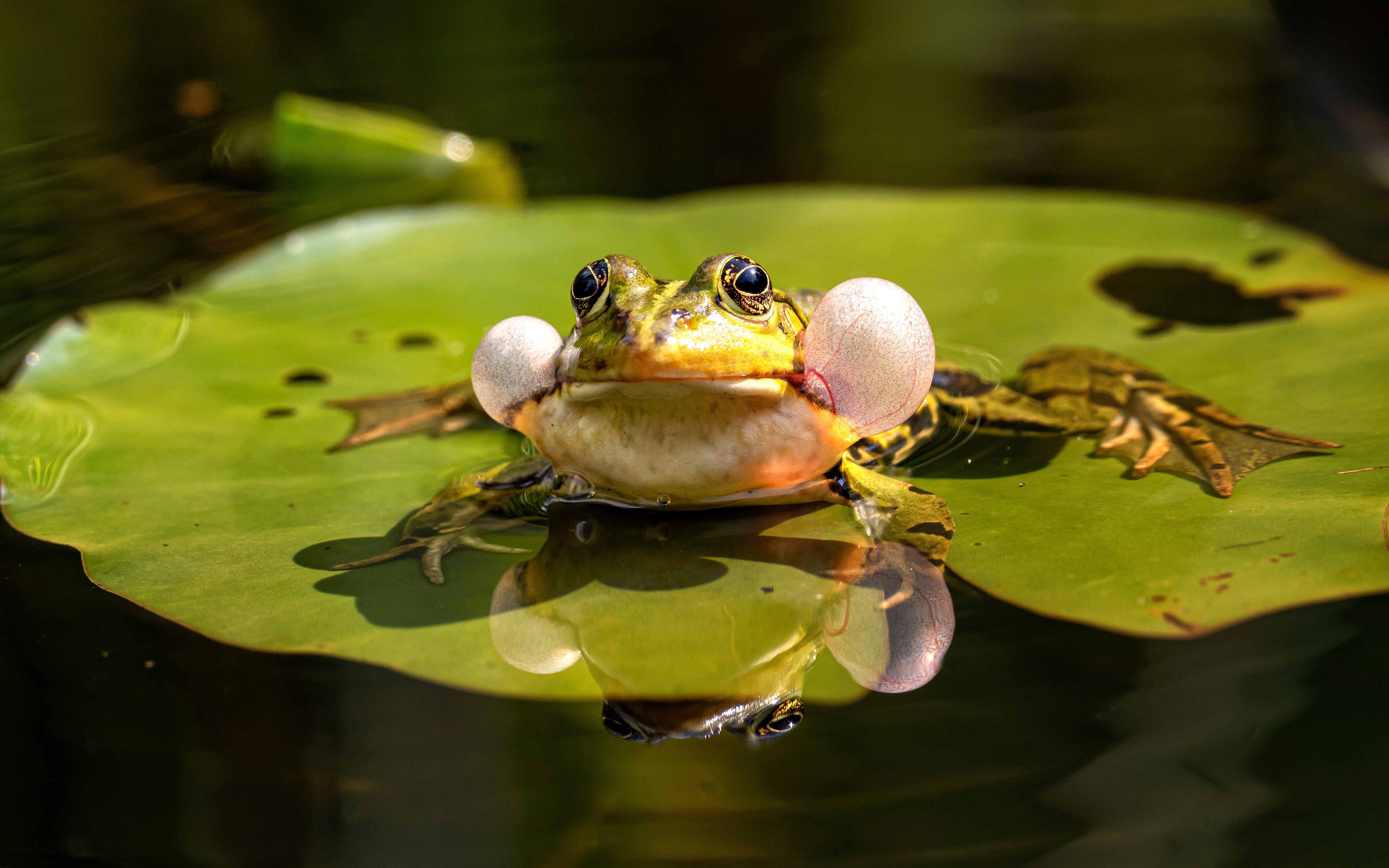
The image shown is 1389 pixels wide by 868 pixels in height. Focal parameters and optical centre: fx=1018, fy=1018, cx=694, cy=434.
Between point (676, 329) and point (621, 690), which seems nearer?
point (621, 690)

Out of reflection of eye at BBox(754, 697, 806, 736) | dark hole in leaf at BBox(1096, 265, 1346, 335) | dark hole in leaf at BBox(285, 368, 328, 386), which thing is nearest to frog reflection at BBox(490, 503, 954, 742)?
reflection of eye at BBox(754, 697, 806, 736)

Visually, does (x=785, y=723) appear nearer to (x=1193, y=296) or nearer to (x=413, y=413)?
(x=413, y=413)

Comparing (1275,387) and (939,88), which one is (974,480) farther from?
(939,88)

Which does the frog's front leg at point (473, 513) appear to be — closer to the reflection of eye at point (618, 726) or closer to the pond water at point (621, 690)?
the pond water at point (621, 690)

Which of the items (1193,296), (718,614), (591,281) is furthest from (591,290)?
(1193,296)

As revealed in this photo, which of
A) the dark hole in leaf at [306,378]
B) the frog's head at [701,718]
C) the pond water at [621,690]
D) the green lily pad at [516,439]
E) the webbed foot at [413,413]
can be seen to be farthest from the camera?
the dark hole in leaf at [306,378]

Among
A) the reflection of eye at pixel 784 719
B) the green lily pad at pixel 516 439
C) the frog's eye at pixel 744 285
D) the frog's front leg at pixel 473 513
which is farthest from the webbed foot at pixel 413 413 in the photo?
the reflection of eye at pixel 784 719
